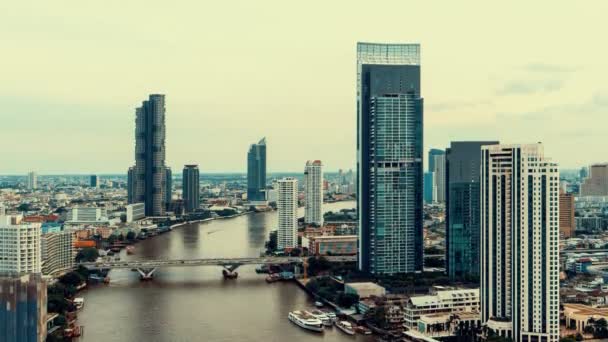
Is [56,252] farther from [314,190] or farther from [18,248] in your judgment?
[314,190]

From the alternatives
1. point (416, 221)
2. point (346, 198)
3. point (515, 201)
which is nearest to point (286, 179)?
point (416, 221)

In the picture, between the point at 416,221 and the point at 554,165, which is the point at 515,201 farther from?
the point at 416,221

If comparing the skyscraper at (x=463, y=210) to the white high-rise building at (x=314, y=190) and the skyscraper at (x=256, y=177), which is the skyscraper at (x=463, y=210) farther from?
the skyscraper at (x=256, y=177)

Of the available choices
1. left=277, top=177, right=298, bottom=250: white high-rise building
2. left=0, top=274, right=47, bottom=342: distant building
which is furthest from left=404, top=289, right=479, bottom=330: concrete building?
left=277, top=177, right=298, bottom=250: white high-rise building

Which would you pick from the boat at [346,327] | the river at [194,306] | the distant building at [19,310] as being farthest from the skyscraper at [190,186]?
the distant building at [19,310]

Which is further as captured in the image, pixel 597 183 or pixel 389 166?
pixel 597 183

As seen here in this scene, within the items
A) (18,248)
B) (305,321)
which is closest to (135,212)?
(18,248)
